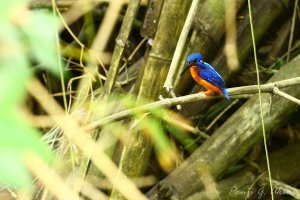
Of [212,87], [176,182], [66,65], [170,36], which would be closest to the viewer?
[212,87]

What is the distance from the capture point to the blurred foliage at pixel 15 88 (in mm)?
456

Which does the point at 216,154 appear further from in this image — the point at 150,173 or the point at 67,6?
the point at 67,6

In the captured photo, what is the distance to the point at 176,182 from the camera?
7.55 feet

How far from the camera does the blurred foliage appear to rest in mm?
456

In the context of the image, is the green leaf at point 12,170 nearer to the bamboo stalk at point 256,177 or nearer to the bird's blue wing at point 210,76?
the bird's blue wing at point 210,76

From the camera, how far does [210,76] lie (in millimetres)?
1749

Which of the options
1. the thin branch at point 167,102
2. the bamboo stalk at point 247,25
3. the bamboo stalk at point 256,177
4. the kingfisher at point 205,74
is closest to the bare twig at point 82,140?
the thin branch at point 167,102

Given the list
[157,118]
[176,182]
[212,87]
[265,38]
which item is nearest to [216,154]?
[176,182]

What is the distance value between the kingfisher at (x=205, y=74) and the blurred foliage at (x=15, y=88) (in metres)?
1.25

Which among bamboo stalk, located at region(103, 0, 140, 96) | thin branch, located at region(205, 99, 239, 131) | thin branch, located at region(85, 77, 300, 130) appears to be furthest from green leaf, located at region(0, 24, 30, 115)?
thin branch, located at region(205, 99, 239, 131)

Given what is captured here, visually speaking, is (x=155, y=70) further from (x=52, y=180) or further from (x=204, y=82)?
(x=52, y=180)

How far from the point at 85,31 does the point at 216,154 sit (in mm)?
1260

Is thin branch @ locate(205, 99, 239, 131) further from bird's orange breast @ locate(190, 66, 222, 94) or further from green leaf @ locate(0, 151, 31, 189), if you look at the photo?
green leaf @ locate(0, 151, 31, 189)

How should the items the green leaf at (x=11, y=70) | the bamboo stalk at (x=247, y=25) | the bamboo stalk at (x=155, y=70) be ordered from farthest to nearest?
the bamboo stalk at (x=247, y=25) → the bamboo stalk at (x=155, y=70) → the green leaf at (x=11, y=70)
